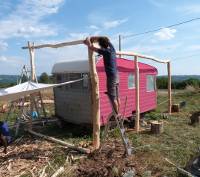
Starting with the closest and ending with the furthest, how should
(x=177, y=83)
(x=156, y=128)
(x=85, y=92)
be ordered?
(x=156, y=128) < (x=85, y=92) < (x=177, y=83)

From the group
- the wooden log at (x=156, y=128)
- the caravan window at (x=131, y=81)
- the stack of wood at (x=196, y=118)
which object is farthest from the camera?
the caravan window at (x=131, y=81)

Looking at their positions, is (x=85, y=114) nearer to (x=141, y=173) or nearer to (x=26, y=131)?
(x=26, y=131)

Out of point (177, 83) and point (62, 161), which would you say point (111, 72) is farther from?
point (177, 83)

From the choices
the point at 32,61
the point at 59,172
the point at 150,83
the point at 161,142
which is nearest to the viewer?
the point at 59,172

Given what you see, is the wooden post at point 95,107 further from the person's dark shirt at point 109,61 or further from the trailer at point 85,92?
the trailer at point 85,92

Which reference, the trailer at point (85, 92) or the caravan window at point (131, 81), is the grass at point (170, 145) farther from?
the caravan window at point (131, 81)

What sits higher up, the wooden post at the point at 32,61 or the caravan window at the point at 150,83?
the wooden post at the point at 32,61

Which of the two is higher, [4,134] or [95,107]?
[95,107]

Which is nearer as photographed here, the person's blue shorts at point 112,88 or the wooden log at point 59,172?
the wooden log at point 59,172

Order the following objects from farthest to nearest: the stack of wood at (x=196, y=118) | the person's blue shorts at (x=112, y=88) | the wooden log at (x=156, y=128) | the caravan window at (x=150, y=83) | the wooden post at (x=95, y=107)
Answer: the caravan window at (x=150, y=83), the stack of wood at (x=196, y=118), the wooden log at (x=156, y=128), the wooden post at (x=95, y=107), the person's blue shorts at (x=112, y=88)

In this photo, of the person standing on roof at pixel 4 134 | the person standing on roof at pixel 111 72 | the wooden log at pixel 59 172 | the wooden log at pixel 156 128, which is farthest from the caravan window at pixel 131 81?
the wooden log at pixel 59 172

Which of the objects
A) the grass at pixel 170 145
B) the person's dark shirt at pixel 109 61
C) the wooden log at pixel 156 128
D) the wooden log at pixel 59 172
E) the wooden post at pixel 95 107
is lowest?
the wooden log at pixel 59 172

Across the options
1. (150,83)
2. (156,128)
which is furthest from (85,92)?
(150,83)

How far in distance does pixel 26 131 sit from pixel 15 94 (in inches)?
163
